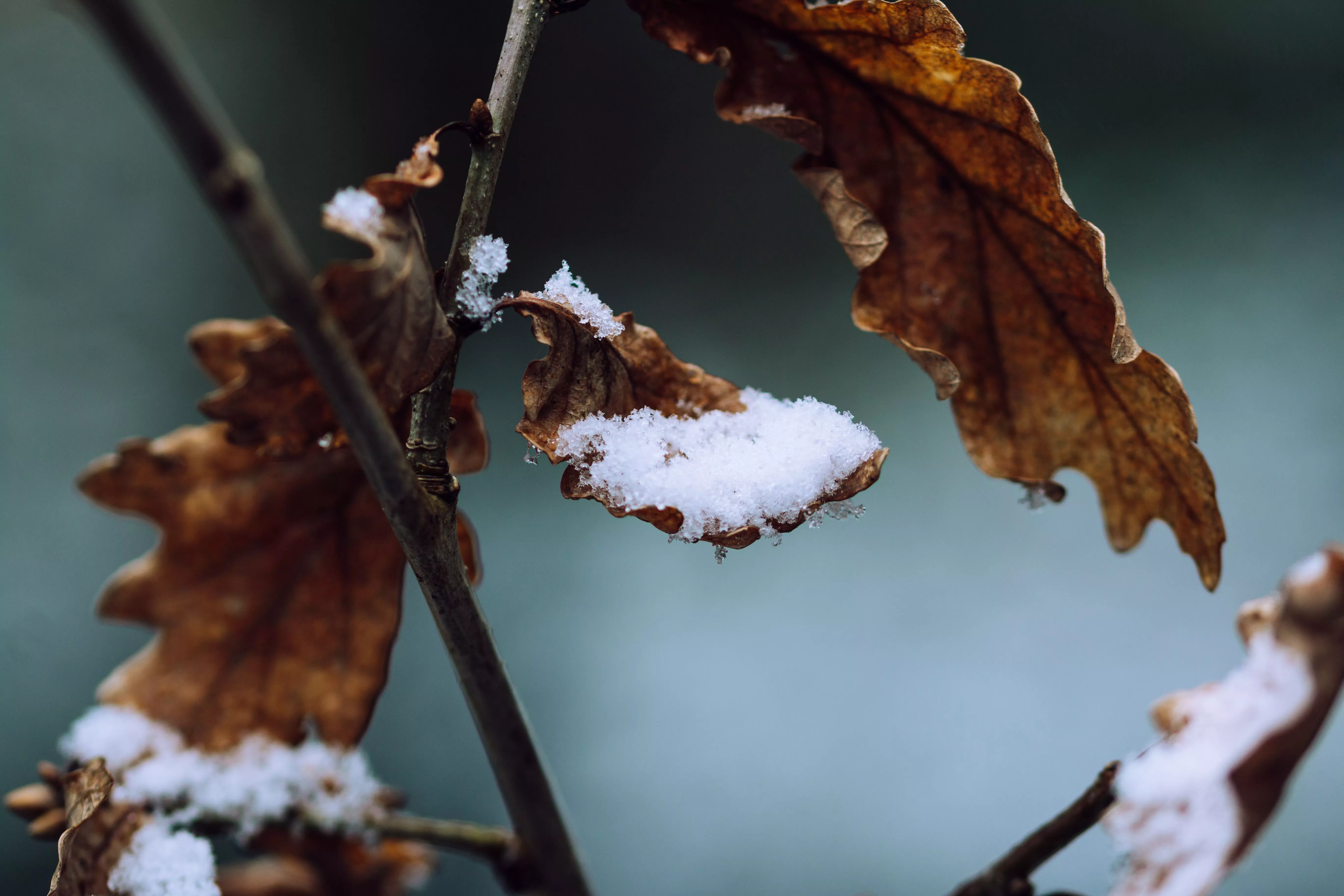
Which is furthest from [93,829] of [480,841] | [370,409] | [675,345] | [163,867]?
[675,345]

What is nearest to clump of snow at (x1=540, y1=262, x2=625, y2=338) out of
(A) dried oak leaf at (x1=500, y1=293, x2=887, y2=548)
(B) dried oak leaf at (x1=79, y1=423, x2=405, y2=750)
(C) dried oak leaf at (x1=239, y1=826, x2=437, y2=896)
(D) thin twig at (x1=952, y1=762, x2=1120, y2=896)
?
(A) dried oak leaf at (x1=500, y1=293, x2=887, y2=548)

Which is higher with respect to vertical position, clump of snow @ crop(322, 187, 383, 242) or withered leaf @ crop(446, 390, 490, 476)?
withered leaf @ crop(446, 390, 490, 476)

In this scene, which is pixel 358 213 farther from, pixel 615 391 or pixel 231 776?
pixel 231 776

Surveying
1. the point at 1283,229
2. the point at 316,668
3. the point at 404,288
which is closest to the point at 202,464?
the point at 316,668

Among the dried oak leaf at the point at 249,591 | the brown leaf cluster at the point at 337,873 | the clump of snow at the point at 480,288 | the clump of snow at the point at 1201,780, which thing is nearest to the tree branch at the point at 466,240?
the clump of snow at the point at 480,288

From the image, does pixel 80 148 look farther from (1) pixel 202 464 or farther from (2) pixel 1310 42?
(2) pixel 1310 42

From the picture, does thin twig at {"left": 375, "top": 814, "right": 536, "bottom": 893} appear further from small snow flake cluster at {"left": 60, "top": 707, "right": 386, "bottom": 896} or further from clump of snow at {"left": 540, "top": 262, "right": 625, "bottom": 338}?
clump of snow at {"left": 540, "top": 262, "right": 625, "bottom": 338}

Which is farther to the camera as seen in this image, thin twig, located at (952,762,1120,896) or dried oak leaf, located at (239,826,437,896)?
dried oak leaf, located at (239,826,437,896)
